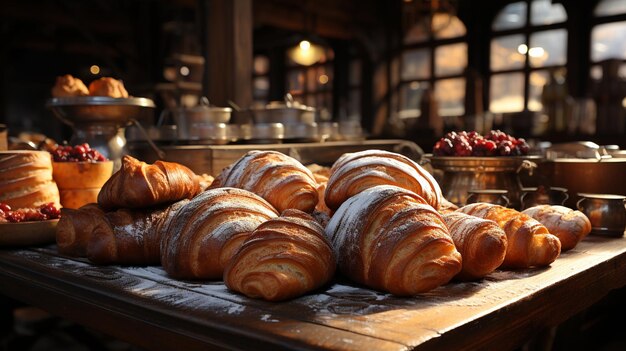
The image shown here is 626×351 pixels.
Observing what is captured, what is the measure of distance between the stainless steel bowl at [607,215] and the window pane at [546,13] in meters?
7.19

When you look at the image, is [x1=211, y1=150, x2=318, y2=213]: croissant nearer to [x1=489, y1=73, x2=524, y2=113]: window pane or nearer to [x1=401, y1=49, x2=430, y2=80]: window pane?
[x1=489, y1=73, x2=524, y2=113]: window pane

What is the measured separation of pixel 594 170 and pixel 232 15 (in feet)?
9.95

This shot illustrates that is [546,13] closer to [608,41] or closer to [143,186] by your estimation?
[608,41]

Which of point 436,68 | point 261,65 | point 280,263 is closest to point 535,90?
point 436,68

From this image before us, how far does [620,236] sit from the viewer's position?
2.27 metres

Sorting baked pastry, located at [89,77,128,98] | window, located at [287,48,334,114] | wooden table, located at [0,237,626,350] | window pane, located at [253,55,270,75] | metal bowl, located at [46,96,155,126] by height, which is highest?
window pane, located at [253,55,270,75]

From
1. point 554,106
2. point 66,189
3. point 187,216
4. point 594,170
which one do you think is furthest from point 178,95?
point 187,216

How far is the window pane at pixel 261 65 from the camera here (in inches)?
535

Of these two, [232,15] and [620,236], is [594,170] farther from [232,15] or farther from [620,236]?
[232,15]

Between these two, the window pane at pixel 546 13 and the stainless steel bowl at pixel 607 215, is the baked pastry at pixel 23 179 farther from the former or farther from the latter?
the window pane at pixel 546 13

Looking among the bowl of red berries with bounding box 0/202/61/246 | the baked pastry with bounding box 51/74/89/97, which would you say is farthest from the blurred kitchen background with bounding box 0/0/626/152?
the bowl of red berries with bounding box 0/202/61/246

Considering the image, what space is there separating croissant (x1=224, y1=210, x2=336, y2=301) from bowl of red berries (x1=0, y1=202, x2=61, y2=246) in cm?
107

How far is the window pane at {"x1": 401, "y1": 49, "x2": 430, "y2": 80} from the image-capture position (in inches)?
414


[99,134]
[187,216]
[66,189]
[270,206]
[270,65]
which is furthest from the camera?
[270,65]
